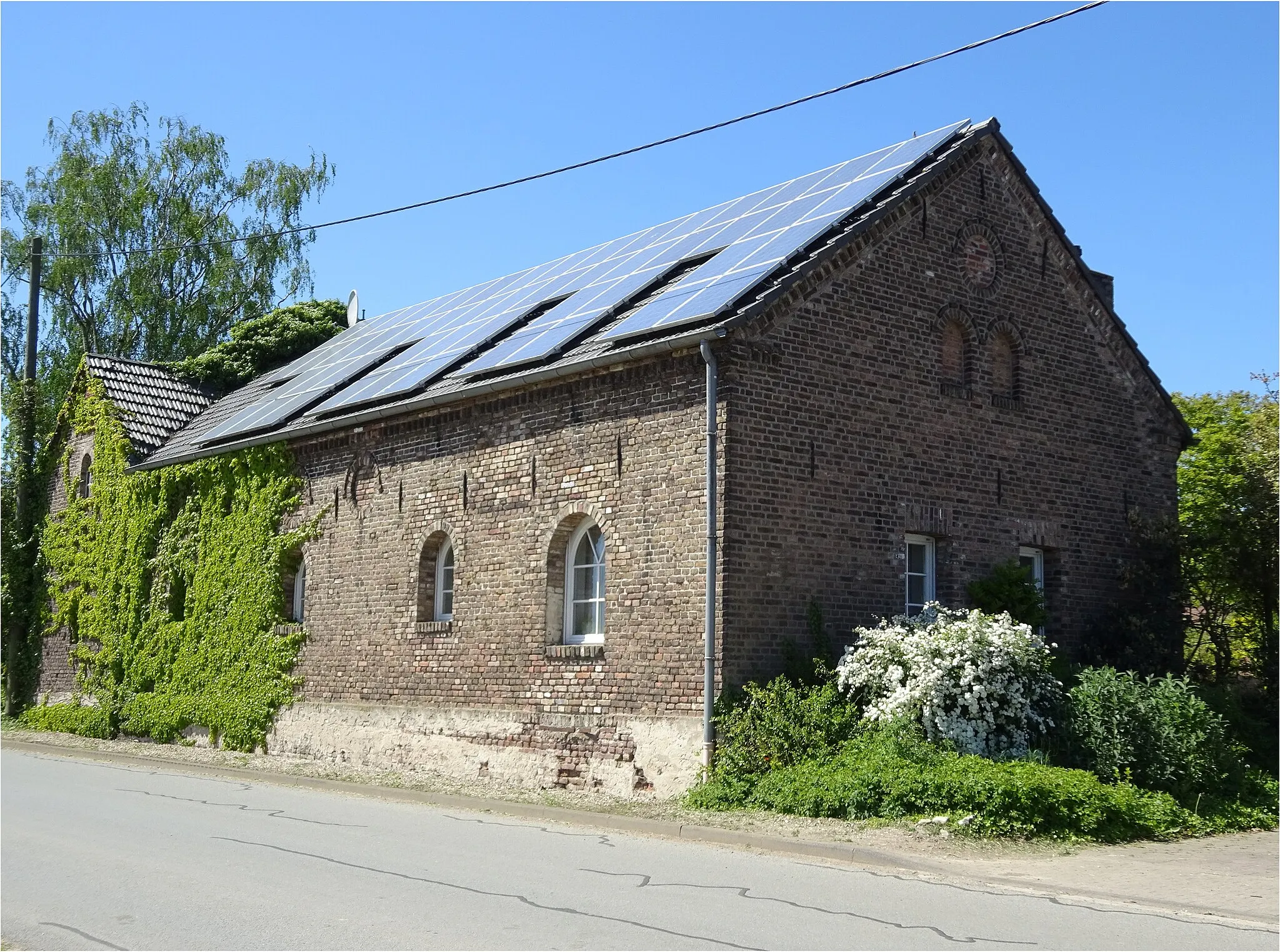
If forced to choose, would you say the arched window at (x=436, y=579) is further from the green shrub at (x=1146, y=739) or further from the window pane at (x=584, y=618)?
the green shrub at (x=1146, y=739)

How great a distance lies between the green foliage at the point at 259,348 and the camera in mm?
28344

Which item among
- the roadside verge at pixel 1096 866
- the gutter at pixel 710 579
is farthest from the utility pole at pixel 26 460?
the gutter at pixel 710 579

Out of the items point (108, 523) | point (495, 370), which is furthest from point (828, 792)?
point (108, 523)

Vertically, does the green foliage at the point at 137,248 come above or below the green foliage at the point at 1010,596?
above

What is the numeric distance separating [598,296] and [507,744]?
20.8ft

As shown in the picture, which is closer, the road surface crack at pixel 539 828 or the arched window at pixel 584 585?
the road surface crack at pixel 539 828

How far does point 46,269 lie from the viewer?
125 feet

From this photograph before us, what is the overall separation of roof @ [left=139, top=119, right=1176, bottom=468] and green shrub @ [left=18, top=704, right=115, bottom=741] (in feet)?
17.9

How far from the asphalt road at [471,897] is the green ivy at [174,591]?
828cm

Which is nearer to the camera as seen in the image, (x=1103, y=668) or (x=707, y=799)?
(x=707, y=799)

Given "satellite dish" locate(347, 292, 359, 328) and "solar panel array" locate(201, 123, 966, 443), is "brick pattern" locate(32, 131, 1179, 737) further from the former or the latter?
"satellite dish" locate(347, 292, 359, 328)

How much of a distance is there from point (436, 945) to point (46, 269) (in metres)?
→ 36.6

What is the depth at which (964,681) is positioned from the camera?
12531mm

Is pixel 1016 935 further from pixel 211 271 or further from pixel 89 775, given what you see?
pixel 211 271
